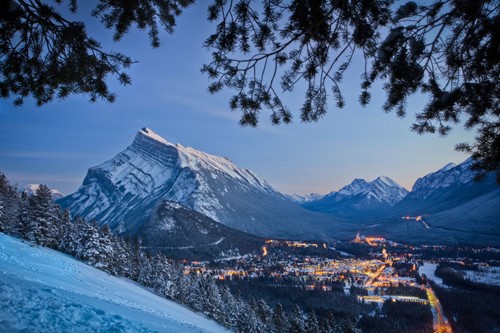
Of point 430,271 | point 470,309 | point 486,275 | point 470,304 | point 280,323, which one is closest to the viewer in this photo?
point 280,323

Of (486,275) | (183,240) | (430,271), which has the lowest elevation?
(430,271)

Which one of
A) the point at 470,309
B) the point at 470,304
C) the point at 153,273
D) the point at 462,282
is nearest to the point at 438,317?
the point at 470,309

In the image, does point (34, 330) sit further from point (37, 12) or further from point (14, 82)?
point (37, 12)

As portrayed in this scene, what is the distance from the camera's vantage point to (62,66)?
19.7 ft

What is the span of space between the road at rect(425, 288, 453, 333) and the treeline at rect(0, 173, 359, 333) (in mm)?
51341

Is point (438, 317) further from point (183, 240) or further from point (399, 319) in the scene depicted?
point (183, 240)

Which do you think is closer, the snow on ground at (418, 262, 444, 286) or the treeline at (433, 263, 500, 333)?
the treeline at (433, 263, 500, 333)

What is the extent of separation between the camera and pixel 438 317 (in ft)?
279

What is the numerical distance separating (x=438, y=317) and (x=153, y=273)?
83.9 metres

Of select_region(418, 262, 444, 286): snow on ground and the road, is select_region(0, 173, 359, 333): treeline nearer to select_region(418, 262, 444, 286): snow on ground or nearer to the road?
the road

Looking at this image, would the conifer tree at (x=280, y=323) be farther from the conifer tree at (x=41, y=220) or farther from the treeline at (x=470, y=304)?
the treeline at (x=470, y=304)

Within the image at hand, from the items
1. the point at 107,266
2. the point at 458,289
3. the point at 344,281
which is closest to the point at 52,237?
the point at 107,266

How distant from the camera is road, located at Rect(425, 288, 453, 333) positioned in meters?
74.6

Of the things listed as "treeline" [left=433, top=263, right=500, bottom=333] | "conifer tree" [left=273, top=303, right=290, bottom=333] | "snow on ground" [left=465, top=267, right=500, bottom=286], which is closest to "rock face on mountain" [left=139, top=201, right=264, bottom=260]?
"treeline" [left=433, top=263, right=500, bottom=333]
